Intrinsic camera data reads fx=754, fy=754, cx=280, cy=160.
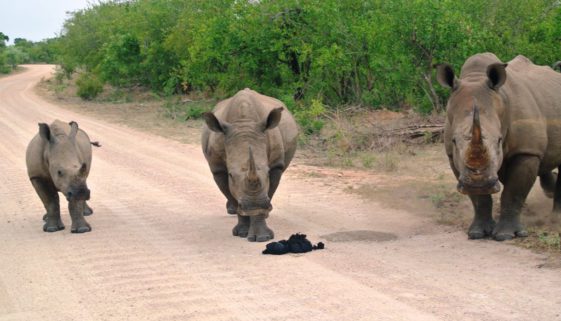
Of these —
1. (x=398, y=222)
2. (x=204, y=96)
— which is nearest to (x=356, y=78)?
(x=398, y=222)

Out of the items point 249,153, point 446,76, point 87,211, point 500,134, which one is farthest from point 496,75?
point 87,211

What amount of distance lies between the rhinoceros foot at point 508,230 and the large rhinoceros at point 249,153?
2.43m

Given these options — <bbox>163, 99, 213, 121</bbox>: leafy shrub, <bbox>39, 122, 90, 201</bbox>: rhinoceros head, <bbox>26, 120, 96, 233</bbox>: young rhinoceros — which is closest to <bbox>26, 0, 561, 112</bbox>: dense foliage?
<bbox>163, 99, 213, 121</bbox>: leafy shrub

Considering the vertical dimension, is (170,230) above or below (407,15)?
below

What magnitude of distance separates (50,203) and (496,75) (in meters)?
5.53

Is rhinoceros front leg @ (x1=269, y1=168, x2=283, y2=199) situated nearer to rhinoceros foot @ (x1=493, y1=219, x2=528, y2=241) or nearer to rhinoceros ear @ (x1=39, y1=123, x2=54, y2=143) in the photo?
rhinoceros foot @ (x1=493, y1=219, x2=528, y2=241)

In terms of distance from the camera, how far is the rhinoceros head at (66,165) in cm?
887

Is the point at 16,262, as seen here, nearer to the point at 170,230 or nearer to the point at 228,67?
the point at 170,230

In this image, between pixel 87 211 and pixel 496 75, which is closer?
pixel 496 75

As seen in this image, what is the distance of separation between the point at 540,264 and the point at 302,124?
10199 millimetres

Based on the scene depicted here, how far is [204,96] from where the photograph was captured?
93.7ft

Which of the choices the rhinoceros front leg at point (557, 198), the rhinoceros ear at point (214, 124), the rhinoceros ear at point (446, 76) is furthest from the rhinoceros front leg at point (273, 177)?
the rhinoceros front leg at point (557, 198)

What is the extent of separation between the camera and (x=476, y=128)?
694 cm

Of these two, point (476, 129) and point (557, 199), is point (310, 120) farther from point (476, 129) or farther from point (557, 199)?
point (476, 129)
